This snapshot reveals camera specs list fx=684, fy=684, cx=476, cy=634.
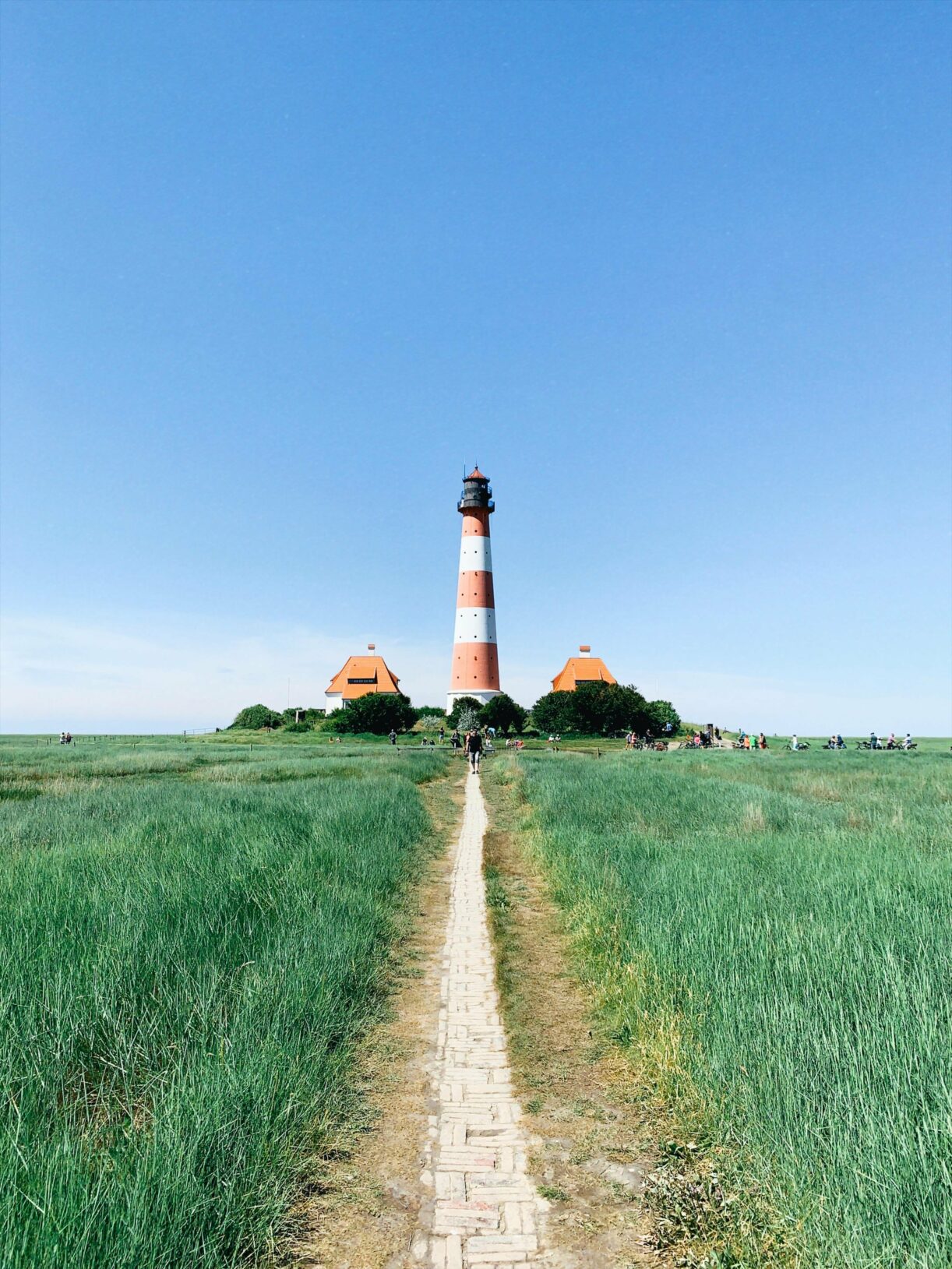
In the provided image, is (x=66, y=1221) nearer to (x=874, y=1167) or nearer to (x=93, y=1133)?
(x=93, y=1133)

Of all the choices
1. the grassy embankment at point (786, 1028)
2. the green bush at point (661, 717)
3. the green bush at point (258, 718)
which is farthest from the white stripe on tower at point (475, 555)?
the grassy embankment at point (786, 1028)

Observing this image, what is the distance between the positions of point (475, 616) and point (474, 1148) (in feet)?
184

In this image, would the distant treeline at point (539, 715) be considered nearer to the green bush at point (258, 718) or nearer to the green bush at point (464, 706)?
the green bush at point (464, 706)

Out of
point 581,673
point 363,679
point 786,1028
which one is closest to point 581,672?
point 581,673

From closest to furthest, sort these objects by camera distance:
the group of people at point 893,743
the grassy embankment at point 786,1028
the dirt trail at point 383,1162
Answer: the grassy embankment at point 786,1028, the dirt trail at point 383,1162, the group of people at point 893,743

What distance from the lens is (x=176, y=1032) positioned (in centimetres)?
441

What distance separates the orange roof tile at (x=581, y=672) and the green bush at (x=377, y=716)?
20.9 metres

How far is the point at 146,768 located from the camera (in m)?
32.2

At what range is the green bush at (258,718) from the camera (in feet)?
246

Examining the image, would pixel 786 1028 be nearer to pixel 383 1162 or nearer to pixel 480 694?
pixel 383 1162

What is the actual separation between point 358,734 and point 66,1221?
63.2m

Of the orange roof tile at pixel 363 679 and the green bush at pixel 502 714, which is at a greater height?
the orange roof tile at pixel 363 679

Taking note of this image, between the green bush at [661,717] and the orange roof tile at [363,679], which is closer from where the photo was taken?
the green bush at [661,717]

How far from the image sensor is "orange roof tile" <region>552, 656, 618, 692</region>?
259 ft
